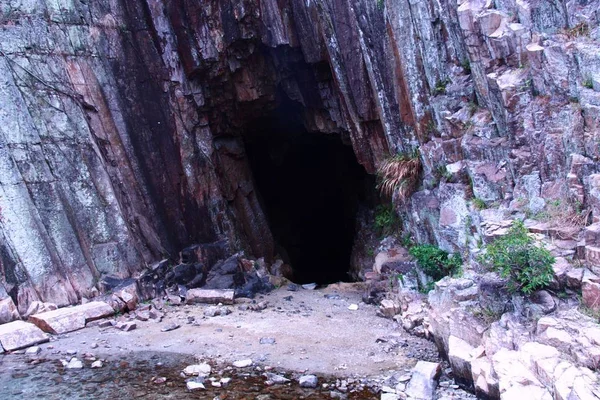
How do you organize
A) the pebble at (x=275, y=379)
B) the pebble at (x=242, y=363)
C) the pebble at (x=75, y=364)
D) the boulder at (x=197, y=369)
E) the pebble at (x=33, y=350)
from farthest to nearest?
1. the pebble at (x=33, y=350)
2. the pebble at (x=75, y=364)
3. the pebble at (x=242, y=363)
4. the boulder at (x=197, y=369)
5. the pebble at (x=275, y=379)

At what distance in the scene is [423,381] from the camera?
6.76m

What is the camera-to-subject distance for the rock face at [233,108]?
338 inches

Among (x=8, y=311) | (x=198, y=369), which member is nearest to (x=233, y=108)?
(x=8, y=311)

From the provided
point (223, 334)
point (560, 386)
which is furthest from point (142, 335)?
point (560, 386)

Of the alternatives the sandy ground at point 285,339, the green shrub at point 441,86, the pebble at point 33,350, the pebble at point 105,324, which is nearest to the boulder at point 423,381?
the sandy ground at point 285,339

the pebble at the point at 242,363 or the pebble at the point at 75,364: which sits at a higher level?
the pebble at the point at 75,364

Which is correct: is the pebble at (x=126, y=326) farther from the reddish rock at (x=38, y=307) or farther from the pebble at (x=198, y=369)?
the pebble at (x=198, y=369)

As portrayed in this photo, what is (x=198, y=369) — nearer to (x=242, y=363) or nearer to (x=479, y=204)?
(x=242, y=363)

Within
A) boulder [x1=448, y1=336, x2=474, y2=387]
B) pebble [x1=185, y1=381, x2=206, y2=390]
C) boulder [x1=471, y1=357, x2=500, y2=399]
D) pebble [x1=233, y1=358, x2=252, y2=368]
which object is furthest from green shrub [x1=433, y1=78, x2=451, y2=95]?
pebble [x1=185, y1=381, x2=206, y2=390]

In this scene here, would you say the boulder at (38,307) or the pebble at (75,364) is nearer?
the pebble at (75,364)

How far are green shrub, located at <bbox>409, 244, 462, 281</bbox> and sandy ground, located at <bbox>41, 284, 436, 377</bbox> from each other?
1.39 m

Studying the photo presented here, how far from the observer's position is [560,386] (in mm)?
5051

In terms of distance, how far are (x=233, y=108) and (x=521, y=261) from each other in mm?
10629

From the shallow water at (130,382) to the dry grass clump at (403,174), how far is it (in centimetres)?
569
